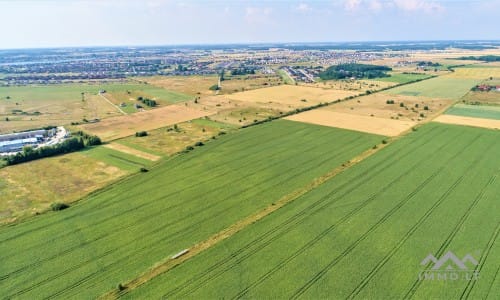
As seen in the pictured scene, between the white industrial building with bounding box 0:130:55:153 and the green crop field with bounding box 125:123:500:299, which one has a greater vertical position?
the white industrial building with bounding box 0:130:55:153

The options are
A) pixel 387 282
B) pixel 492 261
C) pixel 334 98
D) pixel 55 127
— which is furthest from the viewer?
pixel 334 98

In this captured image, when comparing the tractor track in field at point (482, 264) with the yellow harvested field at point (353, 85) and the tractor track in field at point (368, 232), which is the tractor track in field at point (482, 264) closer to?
the tractor track in field at point (368, 232)

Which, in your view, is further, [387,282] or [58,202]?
[58,202]

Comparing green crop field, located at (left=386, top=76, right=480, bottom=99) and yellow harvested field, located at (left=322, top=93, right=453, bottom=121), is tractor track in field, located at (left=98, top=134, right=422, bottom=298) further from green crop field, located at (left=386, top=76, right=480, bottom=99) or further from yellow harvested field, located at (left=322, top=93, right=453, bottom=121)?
green crop field, located at (left=386, top=76, right=480, bottom=99)

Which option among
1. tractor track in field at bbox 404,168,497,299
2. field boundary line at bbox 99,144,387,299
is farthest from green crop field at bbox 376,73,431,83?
field boundary line at bbox 99,144,387,299

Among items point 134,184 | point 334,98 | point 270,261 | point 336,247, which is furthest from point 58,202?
point 334,98

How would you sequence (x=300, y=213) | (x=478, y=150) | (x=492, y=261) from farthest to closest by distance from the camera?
(x=478, y=150) → (x=300, y=213) → (x=492, y=261)

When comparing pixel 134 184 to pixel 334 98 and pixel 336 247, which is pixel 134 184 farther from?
pixel 334 98
